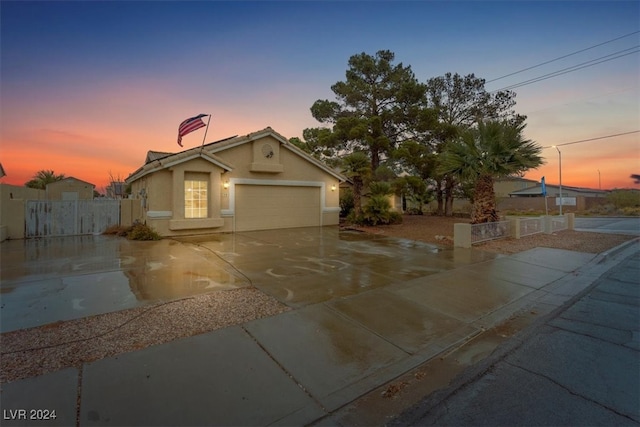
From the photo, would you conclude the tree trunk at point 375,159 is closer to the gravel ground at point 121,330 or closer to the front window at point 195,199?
the front window at point 195,199

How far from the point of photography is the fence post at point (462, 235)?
998cm

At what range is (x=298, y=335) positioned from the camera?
373 centimetres

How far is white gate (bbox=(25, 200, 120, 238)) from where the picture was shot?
11453mm

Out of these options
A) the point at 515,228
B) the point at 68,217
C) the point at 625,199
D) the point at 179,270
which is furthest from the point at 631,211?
the point at 68,217

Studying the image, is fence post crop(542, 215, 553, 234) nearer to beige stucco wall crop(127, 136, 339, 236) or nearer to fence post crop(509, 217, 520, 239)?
fence post crop(509, 217, 520, 239)

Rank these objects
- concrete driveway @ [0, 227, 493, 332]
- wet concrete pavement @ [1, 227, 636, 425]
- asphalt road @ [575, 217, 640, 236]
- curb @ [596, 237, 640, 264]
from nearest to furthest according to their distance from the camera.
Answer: wet concrete pavement @ [1, 227, 636, 425] < concrete driveway @ [0, 227, 493, 332] < curb @ [596, 237, 640, 264] < asphalt road @ [575, 217, 640, 236]

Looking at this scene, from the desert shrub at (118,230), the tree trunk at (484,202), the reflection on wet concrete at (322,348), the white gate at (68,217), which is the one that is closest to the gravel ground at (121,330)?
the reflection on wet concrete at (322,348)

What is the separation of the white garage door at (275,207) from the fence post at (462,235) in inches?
336

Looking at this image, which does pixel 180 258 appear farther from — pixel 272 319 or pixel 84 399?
pixel 84 399

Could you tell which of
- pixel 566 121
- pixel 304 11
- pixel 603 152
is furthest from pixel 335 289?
pixel 603 152

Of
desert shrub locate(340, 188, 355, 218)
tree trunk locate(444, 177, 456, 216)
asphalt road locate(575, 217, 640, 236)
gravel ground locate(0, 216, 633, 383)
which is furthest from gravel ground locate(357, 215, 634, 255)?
tree trunk locate(444, 177, 456, 216)

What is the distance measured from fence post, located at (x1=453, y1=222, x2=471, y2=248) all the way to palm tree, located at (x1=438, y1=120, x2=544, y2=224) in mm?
2152

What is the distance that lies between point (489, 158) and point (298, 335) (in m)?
11.2

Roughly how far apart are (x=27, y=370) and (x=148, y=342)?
1017 mm
